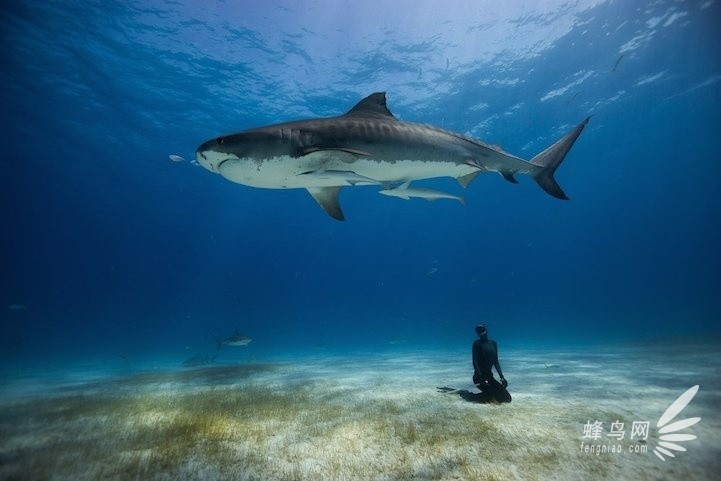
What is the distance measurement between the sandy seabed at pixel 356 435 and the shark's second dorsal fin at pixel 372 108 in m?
4.66

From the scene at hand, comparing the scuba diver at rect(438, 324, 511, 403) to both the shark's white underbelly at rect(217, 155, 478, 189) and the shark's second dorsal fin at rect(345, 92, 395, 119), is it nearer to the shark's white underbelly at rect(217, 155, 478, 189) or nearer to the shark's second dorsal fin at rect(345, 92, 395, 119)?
the shark's white underbelly at rect(217, 155, 478, 189)

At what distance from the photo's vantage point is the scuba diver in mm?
5602

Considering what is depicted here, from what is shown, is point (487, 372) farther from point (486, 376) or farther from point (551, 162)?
point (551, 162)

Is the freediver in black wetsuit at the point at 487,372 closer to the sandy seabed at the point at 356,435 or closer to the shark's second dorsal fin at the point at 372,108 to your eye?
the sandy seabed at the point at 356,435

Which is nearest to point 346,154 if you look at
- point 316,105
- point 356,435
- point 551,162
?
point 356,435

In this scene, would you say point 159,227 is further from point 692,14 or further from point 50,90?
point 692,14

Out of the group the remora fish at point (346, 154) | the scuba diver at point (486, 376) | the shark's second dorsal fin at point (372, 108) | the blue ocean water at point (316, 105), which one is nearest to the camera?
the remora fish at point (346, 154)

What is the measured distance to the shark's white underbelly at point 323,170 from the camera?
4.20 meters

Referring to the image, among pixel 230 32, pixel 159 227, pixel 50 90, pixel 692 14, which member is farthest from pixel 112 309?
pixel 692 14

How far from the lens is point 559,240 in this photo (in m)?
116

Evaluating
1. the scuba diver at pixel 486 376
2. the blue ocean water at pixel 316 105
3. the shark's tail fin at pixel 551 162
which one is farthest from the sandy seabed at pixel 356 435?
the blue ocean water at pixel 316 105

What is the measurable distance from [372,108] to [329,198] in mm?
1672

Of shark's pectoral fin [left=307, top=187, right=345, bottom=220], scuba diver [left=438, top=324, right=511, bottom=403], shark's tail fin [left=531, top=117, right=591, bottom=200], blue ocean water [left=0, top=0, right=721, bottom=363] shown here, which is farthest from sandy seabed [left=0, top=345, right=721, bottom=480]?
blue ocean water [left=0, top=0, right=721, bottom=363]

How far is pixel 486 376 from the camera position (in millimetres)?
5812
